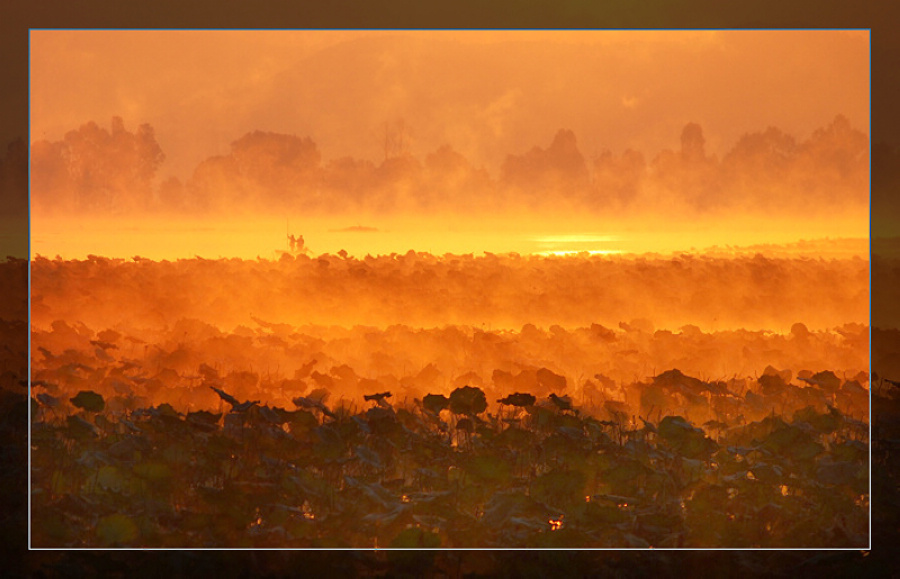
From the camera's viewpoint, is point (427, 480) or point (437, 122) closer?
point (427, 480)

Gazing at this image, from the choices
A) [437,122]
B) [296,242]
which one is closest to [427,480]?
[296,242]

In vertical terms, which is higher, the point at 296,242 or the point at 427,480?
the point at 296,242

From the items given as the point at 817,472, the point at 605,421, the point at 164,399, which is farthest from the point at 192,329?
the point at 817,472

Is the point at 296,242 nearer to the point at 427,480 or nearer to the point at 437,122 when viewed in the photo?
the point at 437,122

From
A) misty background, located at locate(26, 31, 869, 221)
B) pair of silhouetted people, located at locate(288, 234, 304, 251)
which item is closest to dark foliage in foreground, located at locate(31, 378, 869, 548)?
pair of silhouetted people, located at locate(288, 234, 304, 251)

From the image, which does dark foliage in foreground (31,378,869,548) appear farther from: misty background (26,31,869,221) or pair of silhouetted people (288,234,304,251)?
misty background (26,31,869,221)

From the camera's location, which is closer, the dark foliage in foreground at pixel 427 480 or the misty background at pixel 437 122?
the dark foliage in foreground at pixel 427 480

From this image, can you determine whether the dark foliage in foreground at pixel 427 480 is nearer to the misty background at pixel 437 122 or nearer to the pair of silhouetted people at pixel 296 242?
the pair of silhouetted people at pixel 296 242

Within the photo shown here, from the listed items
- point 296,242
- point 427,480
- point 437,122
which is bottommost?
point 427,480

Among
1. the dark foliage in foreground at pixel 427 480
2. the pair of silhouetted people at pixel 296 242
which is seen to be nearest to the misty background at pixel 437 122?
the pair of silhouetted people at pixel 296 242

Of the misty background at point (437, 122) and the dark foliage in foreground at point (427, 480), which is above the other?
the misty background at point (437, 122)

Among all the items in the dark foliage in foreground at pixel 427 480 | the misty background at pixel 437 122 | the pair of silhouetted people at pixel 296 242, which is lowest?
the dark foliage in foreground at pixel 427 480

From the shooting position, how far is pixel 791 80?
500cm

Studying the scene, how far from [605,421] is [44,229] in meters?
2.70
